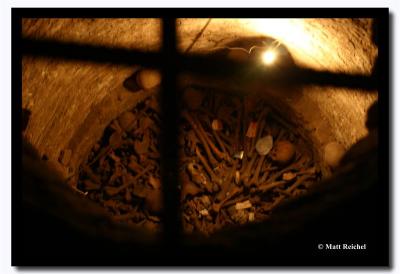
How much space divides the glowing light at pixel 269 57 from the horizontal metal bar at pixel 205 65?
0.55ft

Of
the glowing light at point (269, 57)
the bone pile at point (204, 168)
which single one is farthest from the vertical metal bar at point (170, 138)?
the glowing light at point (269, 57)

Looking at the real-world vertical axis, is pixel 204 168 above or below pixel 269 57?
below

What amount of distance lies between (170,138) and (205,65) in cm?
100

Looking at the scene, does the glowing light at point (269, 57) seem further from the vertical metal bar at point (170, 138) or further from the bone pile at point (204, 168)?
the vertical metal bar at point (170, 138)

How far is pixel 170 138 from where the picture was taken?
4.22 m

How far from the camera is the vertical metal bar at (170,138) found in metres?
3.83

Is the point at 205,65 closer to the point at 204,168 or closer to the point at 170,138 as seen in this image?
the point at 170,138

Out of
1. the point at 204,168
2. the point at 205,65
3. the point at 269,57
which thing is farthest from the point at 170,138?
the point at 269,57

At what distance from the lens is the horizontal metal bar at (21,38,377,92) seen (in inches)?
108

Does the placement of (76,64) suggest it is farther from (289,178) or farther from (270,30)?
(289,178)

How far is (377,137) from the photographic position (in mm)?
1968

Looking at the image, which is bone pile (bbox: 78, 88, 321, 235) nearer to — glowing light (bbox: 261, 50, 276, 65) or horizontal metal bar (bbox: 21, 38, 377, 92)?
horizontal metal bar (bbox: 21, 38, 377, 92)

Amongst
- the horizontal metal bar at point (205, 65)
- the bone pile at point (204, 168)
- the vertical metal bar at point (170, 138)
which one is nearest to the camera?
the horizontal metal bar at point (205, 65)

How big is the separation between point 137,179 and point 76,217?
2313 mm
